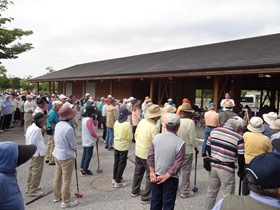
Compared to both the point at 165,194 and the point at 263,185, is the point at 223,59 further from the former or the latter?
the point at 263,185

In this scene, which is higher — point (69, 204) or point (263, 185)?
point (263, 185)

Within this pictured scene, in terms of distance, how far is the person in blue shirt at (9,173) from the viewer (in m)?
1.70

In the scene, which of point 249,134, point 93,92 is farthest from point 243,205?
point 93,92

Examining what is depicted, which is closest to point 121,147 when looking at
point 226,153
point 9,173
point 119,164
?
point 119,164

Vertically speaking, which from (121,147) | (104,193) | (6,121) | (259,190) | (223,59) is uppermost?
(223,59)

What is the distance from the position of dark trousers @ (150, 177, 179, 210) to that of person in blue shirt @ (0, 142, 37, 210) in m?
1.68

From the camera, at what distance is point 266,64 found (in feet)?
22.6

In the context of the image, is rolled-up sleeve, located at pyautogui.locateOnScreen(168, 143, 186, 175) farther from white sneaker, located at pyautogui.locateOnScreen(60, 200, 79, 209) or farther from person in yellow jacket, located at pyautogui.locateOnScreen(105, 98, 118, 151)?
person in yellow jacket, located at pyautogui.locateOnScreen(105, 98, 118, 151)

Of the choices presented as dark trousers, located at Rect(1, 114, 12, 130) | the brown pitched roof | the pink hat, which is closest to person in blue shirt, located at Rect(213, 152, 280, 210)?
the pink hat

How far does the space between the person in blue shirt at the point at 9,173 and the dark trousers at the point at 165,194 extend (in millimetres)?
1677

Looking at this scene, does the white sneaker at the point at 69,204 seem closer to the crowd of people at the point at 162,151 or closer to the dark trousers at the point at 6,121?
the crowd of people at the point at 162,151

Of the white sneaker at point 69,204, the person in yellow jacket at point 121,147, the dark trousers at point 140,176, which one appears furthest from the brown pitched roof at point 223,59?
the white sneaker at point 69,204

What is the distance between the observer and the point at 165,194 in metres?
2.83

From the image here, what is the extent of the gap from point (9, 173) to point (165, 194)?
6.18ft
